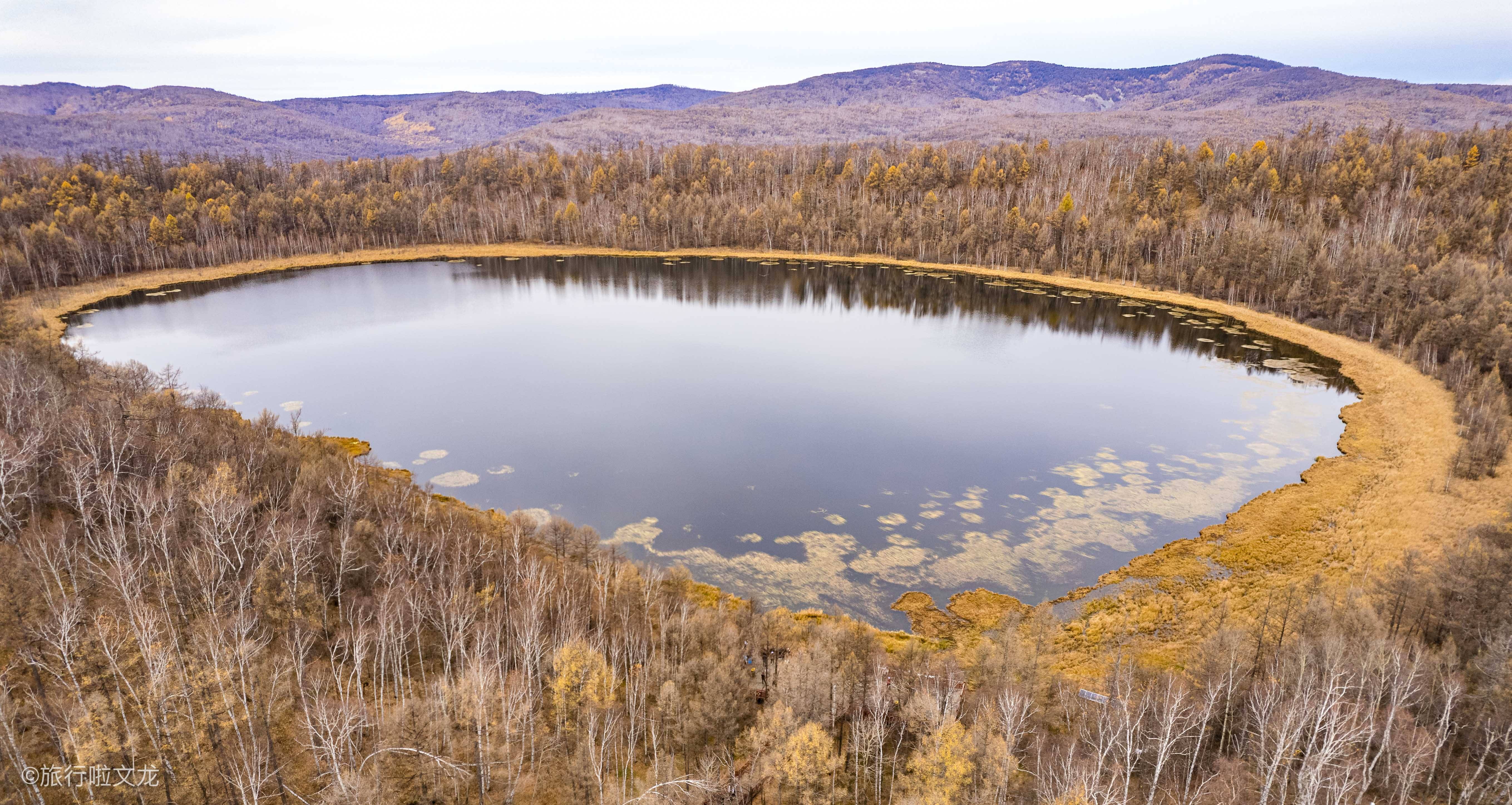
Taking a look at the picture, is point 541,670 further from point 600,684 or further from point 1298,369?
point 1298,369

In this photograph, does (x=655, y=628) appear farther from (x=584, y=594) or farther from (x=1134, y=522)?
(x=1134, y=522)

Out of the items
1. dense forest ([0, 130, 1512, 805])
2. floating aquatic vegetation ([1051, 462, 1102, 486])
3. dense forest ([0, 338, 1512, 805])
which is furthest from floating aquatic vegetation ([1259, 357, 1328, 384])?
dense forest ([0, 338, 1512, 805])

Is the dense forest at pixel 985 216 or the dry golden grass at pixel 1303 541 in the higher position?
the dense forest at pixel 985 216

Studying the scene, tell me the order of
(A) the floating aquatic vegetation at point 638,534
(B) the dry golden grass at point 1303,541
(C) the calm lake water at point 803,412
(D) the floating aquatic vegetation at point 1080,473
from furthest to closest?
(D) the floating aquatic vegetation at point 1080,473
(C) the calm lake water at point 803,412
(A) the floating aquatic vegetation at point 638,534
(B) the dry golden grass at point 1303,541

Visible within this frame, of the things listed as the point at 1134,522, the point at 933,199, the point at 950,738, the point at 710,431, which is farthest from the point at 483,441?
the point at 933,199

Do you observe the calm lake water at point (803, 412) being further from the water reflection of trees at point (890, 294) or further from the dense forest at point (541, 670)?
the dense forest at point (541, 670)

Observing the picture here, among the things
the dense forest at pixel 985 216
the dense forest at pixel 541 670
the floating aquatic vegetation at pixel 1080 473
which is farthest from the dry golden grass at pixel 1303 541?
the dense forest at pixel 985 216

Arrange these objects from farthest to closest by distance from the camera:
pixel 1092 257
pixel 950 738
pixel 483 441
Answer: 1. pixel 1092 257
2. pixel 483 441
3. pixel 950 738
